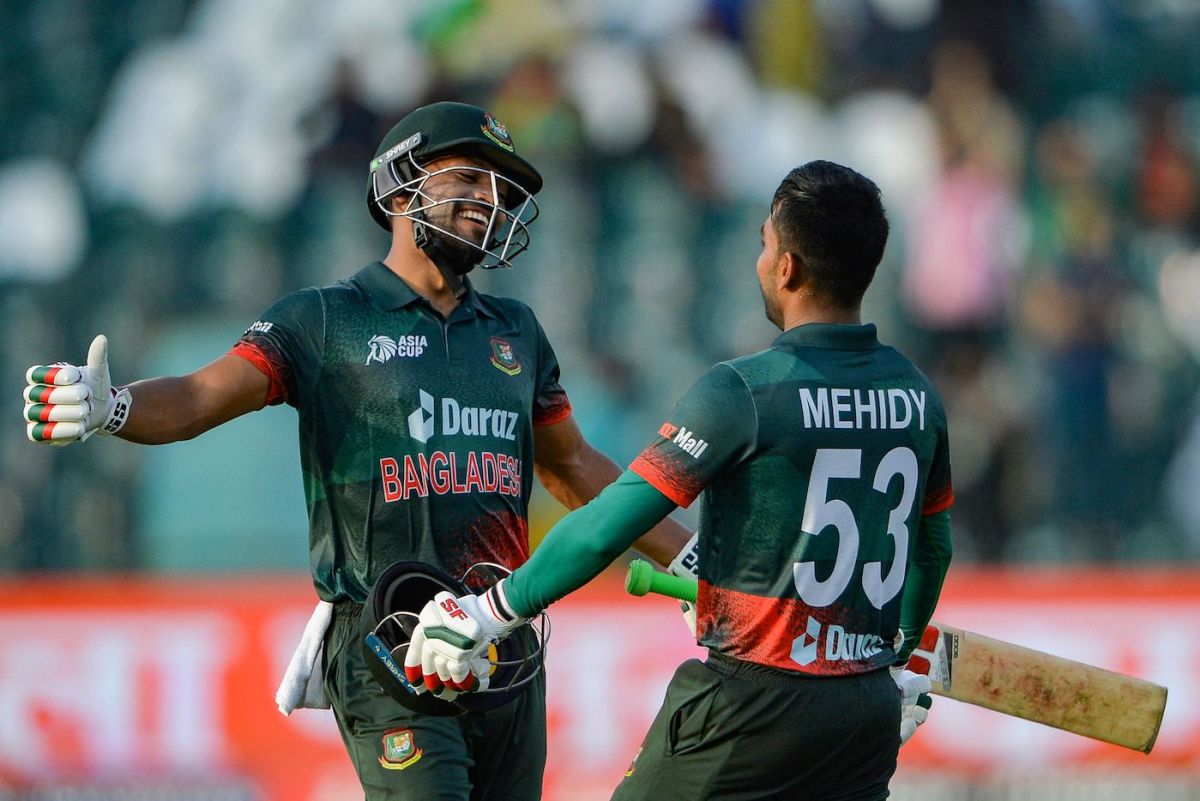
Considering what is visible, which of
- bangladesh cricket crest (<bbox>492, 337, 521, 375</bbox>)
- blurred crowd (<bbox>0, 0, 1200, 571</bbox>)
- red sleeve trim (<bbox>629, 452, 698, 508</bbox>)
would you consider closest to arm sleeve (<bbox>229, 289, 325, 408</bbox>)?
bangladesh cricket crest (<bbox>492, 337, 521, 375</bbox>)

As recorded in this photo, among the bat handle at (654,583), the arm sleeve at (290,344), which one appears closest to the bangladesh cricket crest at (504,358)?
the arm sleeve at (290,344)

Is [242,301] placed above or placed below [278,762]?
above

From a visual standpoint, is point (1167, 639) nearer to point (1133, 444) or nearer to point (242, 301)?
point (1133, 444)

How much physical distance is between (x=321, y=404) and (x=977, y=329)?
245 inches

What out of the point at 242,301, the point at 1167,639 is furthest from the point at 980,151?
the point at 242,301

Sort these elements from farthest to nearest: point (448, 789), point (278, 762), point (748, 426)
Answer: point (278, 762) → point (448, 789) → point (748, 426)

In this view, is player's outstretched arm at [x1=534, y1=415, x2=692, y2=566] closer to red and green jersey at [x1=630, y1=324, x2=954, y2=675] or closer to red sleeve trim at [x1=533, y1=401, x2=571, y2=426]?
red sleeve trim at [x1=533, y1=401, x2=571, y2=426]

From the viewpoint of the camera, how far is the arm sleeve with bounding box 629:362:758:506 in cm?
361

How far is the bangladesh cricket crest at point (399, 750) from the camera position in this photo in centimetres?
410

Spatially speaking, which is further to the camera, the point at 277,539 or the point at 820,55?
the point at 820,55

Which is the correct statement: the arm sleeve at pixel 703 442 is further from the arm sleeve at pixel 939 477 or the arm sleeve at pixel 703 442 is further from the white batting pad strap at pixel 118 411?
the white batting pad strap at pixel 118 411

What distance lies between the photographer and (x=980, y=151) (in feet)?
33.2

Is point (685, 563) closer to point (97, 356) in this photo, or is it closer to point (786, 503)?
point (786, 503)

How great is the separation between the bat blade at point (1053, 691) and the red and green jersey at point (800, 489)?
0.70m
